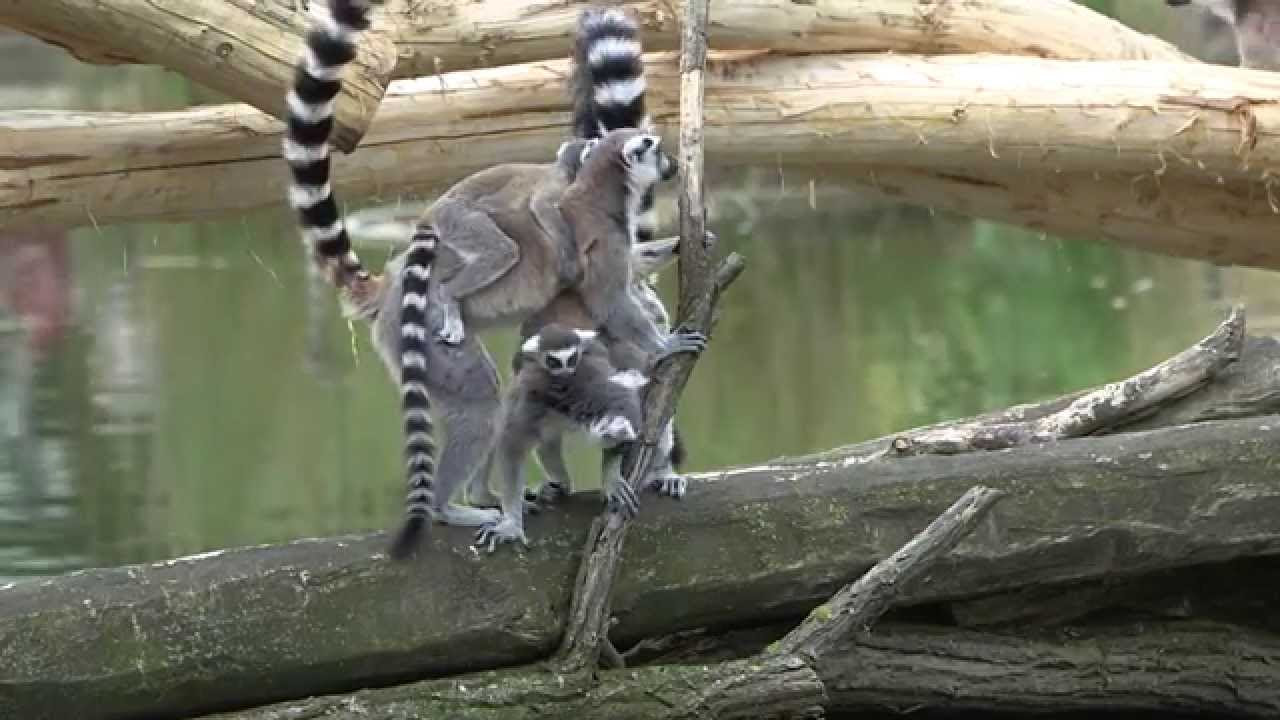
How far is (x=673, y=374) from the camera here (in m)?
4.55

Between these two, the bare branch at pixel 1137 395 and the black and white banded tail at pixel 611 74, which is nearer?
the black and white banded tail at pixel 611 74

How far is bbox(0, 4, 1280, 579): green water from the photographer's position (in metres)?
9.49

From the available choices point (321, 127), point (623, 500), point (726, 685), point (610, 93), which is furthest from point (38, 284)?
point (726, 685)

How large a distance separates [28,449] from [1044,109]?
671 cm

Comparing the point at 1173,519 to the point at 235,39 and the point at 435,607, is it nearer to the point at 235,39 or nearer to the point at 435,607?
the point at 435,607

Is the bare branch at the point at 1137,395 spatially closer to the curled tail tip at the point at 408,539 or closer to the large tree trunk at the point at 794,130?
the large tree trunk at the point at 794,130

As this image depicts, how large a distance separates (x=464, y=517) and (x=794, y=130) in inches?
91.2

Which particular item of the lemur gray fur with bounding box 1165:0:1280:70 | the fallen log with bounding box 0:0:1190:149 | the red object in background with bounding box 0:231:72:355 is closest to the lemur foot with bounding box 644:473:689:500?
the fallen log with bounding box 0:0:1190:149

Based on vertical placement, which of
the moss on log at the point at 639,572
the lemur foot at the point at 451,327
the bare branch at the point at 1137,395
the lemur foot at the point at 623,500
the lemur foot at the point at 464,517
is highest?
the lemur foot at the point at 451,327

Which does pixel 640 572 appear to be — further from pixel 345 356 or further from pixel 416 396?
pixel 345 356

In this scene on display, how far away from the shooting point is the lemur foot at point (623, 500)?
14.4 ft

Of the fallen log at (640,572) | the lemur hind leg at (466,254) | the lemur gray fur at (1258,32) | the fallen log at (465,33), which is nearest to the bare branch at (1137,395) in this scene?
the fallen log at (640,572)

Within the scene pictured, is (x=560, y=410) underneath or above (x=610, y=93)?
underneath

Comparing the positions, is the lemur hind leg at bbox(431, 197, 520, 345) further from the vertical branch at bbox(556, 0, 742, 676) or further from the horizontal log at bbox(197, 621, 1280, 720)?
the horizontal log at bbox(197, 621, 1280, 720)
